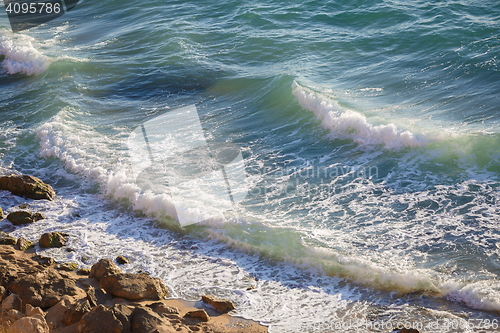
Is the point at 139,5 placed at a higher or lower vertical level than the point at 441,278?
higher

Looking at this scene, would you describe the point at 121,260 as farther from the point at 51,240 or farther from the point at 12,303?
the point at 12,303

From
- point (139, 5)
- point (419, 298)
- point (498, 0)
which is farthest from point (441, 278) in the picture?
point (139, 5)

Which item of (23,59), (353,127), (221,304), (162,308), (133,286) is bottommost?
(221,304)

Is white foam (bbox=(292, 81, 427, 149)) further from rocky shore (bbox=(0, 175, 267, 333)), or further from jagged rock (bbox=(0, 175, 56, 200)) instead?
jagged rock (bbox=(0, 175, 56, 200))

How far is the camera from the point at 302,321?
521cm

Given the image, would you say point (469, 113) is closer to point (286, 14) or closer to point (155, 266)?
point (155, 266)

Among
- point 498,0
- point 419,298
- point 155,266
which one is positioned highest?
point 498,0

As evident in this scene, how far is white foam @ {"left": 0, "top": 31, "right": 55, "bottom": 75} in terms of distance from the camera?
1574 cm

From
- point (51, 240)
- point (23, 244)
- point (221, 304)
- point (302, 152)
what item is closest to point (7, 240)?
point (23, 244)

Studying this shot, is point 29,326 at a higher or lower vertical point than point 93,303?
Result: higher

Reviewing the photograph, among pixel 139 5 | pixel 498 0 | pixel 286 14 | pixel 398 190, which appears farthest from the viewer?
pixel 139 5

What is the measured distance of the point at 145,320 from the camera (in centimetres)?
456

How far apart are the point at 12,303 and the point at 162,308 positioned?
1.69m

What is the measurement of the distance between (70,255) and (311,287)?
12.3ft
